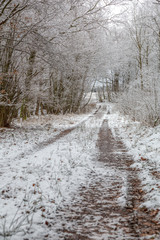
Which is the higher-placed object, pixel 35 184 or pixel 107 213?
pixel 35 184

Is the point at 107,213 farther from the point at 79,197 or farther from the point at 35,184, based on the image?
the point at 35,184

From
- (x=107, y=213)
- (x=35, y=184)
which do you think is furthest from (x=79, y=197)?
(x=35, y=184)

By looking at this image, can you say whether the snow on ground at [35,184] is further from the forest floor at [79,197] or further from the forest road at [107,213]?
the forest road at [107,213]

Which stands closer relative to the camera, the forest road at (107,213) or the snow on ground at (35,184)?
the forest road at (107,213)

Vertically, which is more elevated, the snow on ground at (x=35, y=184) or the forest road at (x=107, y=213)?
the snow on ground at (x=35, y=184)

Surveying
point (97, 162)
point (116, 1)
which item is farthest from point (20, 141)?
point (116, 1)

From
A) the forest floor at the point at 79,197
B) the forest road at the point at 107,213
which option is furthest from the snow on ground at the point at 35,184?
the forest road at the point at 107,213

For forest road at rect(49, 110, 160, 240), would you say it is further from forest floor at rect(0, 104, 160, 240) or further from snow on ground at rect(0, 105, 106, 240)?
snow on ground at rect(0, 105, 106, 240)

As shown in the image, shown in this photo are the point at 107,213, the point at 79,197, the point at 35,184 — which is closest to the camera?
the point at 107,213

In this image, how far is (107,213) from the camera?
321 cm

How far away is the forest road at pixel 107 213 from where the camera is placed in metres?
2.62

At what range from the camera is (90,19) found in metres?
11.5

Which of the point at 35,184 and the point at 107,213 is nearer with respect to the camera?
the point at 107,213

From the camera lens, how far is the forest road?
2621 millimetres
